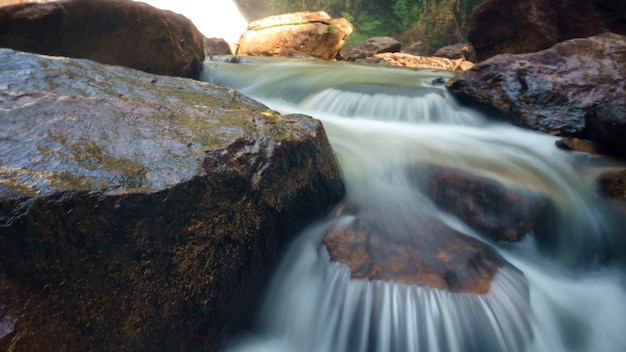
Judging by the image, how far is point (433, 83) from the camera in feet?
18.6

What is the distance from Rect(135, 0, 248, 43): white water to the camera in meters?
30.0

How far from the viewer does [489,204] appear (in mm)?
2500

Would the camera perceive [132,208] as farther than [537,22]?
No

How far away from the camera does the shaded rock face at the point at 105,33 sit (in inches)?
151

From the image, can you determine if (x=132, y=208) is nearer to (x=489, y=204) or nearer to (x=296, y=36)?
(x=489, y=204)

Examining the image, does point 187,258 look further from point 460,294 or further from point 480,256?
point 480,256

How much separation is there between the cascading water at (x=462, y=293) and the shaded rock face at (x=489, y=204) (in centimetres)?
7

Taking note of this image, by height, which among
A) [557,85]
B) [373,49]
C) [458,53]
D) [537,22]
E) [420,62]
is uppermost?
[537,22]

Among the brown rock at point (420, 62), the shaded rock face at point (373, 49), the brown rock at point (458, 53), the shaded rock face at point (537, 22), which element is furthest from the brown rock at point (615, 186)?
the brown rock at point (458, 53)

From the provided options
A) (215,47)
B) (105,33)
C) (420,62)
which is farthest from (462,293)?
(215,47)

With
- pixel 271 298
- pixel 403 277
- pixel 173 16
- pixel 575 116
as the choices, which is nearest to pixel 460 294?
pixel 403 277

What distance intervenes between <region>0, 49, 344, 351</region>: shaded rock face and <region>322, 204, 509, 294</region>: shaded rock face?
324mm

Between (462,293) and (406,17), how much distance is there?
63.8ft

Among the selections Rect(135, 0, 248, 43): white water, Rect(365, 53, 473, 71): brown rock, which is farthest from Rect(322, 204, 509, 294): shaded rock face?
Rect(135, 0, 248, 43): white water
